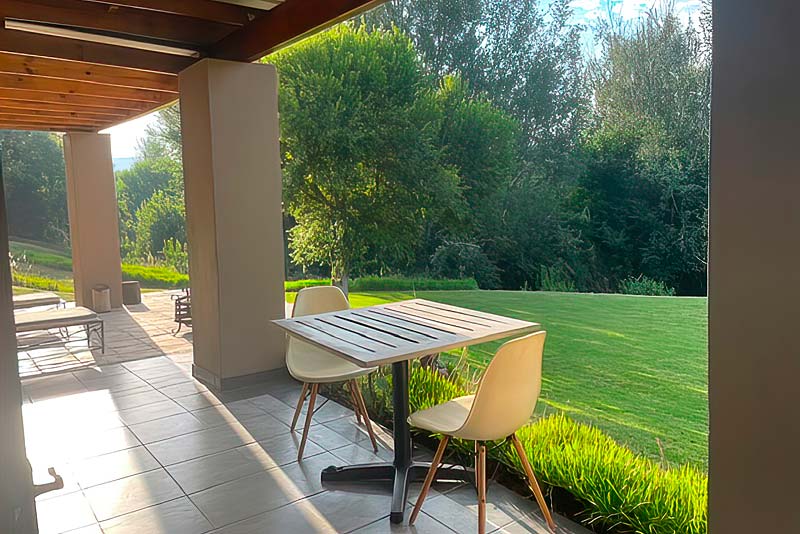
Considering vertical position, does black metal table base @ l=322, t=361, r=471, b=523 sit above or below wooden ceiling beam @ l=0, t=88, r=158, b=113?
below

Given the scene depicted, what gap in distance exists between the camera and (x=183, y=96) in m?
4.61

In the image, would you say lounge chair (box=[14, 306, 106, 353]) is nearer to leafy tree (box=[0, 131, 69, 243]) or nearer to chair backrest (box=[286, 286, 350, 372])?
chair backrest (box=[286, 286, 350, 372])

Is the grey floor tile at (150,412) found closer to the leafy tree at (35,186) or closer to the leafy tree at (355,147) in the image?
the leafy tree at (355,147)

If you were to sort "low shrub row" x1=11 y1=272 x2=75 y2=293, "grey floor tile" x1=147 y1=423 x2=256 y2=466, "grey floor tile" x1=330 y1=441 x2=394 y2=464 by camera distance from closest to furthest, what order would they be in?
"grey floor tile" x1=330 y1=441 x2=394 y2=464, "grey floor tile" x1=147 y1=423 x2=256 y2=466, "low shrub row" x1=11 y1=272 x2=75 y2=293

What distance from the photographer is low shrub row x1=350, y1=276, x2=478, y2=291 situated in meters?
8.38

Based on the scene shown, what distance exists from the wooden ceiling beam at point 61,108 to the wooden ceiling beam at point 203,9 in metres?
3.12

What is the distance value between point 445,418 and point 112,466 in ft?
6.20

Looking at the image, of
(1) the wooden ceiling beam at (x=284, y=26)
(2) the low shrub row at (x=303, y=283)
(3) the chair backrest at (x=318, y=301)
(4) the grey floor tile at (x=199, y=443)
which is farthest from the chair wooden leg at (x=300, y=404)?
(2) the low shrub row at (x=303, y=283)

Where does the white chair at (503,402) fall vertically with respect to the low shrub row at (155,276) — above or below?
above

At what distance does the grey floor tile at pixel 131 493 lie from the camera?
263cm

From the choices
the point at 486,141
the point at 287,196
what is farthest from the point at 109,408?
the point at 486,141

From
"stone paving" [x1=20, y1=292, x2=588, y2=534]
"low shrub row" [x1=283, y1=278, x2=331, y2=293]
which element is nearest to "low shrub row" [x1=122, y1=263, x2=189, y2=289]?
"low shrub row" [x1=283, y1=278, x2=331, y2=293]

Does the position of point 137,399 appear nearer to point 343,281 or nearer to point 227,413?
point 227,413

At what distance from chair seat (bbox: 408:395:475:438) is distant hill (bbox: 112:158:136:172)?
1345 cm
